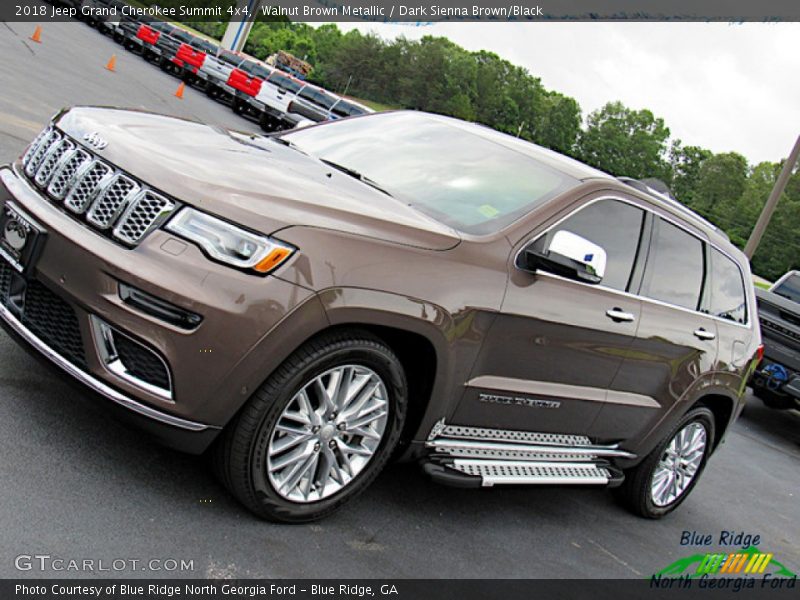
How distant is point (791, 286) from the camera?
12.6 meters

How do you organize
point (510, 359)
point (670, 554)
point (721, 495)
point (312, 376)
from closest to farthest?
point (312, 376) < point (510, 359) < point (670, 554) < point (721, 495)

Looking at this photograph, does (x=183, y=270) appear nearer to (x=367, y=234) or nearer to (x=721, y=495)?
(x=367, y=234)

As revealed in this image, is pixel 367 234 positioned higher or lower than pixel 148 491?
higher

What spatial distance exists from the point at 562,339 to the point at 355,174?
136cm

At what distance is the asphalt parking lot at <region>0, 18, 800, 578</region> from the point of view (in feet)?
10.9

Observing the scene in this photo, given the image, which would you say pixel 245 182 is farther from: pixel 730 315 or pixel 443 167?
pixel 730 315

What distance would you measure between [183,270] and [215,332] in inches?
10.4

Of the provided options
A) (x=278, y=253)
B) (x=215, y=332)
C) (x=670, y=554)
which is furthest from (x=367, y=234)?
(x=670, y=554)

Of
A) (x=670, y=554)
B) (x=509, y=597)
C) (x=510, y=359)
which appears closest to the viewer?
(x=509, y=597)

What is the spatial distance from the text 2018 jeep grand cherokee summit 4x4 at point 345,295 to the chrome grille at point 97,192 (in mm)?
10

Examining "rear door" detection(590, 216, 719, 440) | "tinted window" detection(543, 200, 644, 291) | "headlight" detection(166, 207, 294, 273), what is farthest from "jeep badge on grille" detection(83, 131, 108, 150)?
"rear door" detection(590, 216, 719, 440)

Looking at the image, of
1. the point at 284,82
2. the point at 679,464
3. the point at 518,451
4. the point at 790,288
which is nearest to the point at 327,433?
the point at 518,451

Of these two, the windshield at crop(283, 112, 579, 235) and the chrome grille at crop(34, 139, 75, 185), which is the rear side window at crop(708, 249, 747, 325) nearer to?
the windshield at crop(283, 112, 579, 235)

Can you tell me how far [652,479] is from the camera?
5832 millimetres
